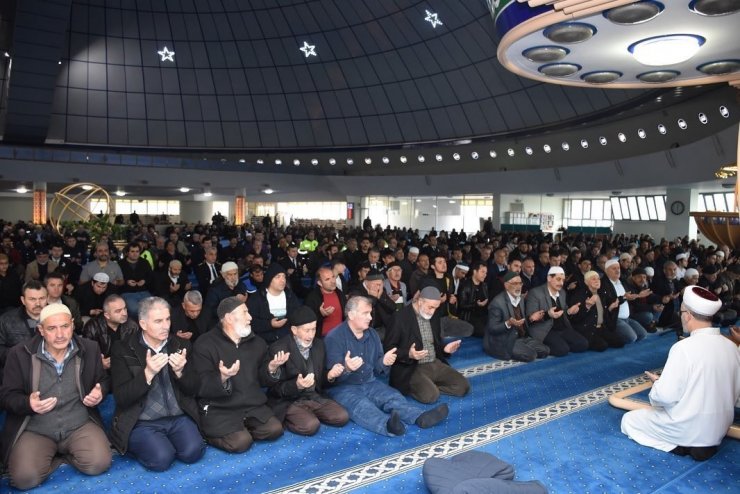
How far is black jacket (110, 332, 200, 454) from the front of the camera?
4.23m

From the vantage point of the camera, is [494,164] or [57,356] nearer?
[57,356]

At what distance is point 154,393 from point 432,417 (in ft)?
7.59

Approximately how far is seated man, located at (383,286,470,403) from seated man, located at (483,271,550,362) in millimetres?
1493

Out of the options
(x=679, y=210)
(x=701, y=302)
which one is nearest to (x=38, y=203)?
(x=679, y=210)

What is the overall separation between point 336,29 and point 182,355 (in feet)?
69.8

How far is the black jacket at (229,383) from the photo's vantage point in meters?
4.61

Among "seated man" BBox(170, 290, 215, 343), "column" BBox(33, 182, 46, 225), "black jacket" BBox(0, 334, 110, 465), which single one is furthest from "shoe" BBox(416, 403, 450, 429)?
"column" BBox(33, 182, 46, 225)

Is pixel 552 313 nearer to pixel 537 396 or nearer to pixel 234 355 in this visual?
pixel 537 396

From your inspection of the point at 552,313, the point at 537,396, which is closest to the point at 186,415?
the point at 537,396

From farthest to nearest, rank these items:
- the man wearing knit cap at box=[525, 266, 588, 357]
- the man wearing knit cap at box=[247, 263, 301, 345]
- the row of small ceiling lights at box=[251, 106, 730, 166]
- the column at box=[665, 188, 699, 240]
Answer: the column at box=[665, 188, 699, 240] < the row of small ceiling lights at box=[251, 106, 730, 166] < the man wearing knit cap at box=[525, 266, 588, 357] < the man wearing knit cap at box=[247, 263, 301, 345]

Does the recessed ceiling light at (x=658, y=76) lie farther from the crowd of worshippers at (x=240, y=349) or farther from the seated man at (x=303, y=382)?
the seated man at (x=303, y=382)

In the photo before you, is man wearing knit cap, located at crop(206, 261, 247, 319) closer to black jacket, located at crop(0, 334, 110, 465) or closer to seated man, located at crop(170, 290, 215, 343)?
seated man, located at crop(170, 290, 215, 343)

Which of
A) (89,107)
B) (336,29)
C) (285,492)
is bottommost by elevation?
(285,492)

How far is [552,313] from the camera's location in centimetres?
762
